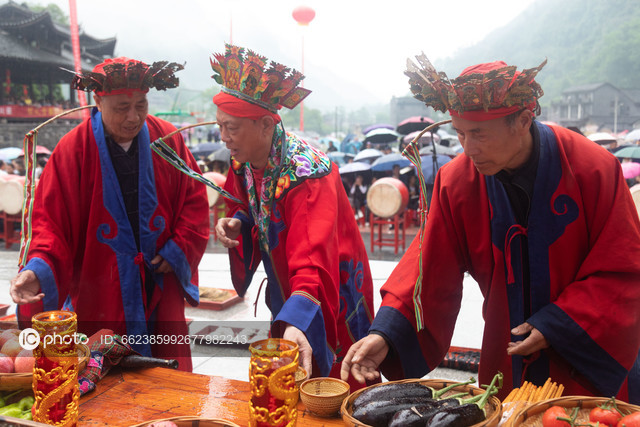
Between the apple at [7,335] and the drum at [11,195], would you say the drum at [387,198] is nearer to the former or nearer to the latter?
the drum at [11,195]

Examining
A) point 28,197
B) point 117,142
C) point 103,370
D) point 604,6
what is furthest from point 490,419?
point 604,6

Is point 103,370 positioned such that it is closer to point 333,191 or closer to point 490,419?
point 333,191

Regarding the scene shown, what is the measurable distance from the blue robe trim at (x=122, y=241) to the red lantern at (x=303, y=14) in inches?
613

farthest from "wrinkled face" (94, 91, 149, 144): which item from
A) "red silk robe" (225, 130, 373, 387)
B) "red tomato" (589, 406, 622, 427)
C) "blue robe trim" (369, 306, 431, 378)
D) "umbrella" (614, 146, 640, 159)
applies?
"umbrella" (614, 146, 640, 159)

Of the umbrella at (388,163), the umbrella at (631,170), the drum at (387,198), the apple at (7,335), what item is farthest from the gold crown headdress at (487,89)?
the umbrella at (388,163)

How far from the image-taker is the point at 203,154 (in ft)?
57.7

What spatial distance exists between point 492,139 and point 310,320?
78 cm

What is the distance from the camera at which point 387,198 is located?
8.75 m

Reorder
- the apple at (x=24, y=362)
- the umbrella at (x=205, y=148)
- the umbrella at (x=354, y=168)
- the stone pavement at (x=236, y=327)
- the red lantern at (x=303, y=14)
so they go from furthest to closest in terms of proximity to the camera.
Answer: the red lantern at (x=303, y=14) → the umbrella at (x=205, y=148) → the umbrella at (x=354, y=168) → the stone pavement at (x=236, y=327) → the apple at (x=24, y=362)

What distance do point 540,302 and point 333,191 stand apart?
0.85 m

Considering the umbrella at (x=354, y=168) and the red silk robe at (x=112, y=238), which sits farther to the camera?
the umbrella at (x=354, y=168)

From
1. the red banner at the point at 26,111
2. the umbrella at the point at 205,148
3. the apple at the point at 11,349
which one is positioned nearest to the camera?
the apple at the point at 11,349

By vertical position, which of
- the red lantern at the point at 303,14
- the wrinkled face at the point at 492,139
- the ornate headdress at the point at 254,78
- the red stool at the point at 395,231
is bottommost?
the red stool at the point at 395,231

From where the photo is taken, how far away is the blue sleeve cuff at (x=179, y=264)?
9.00ft
